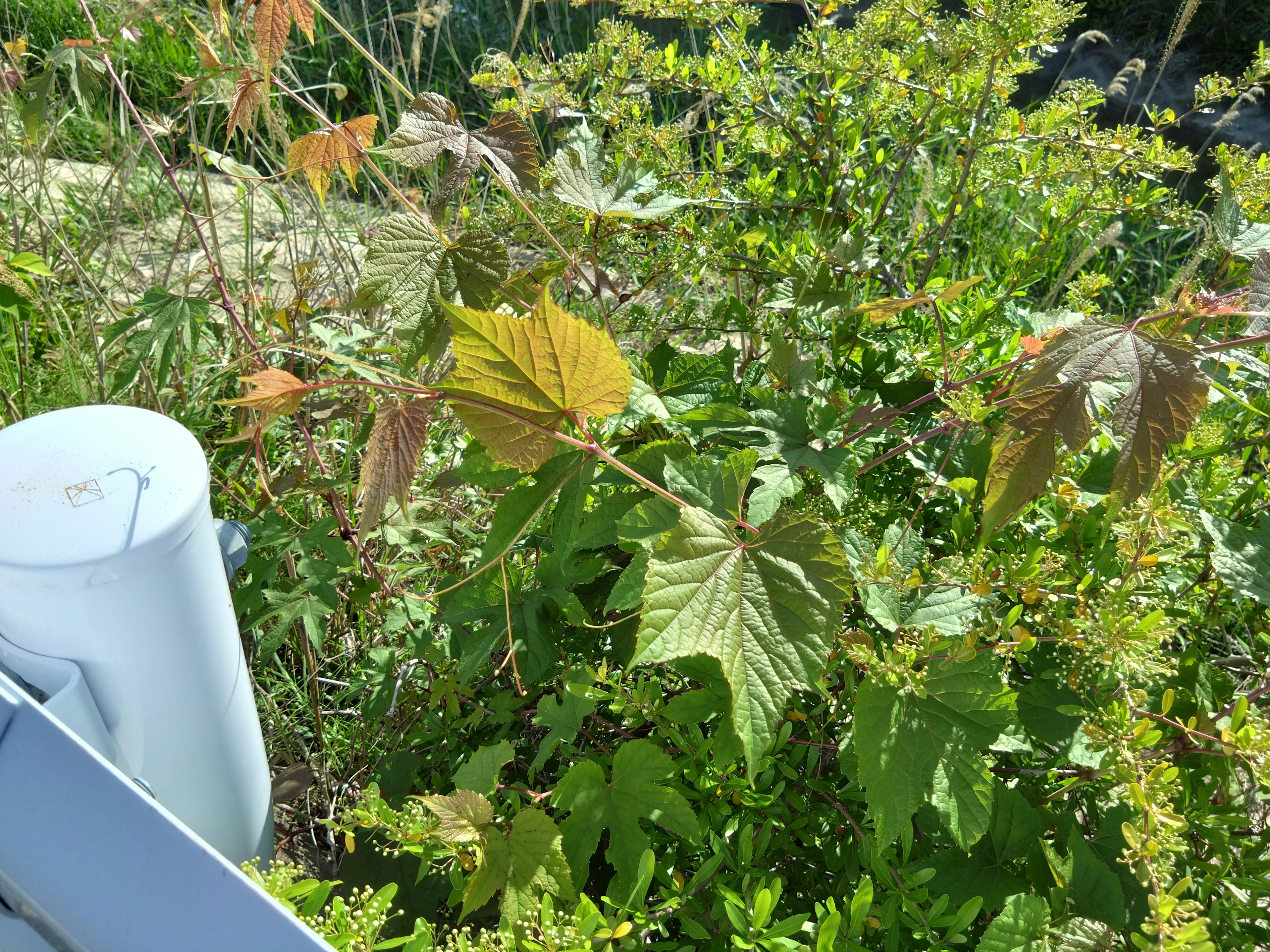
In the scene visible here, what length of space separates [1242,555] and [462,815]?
3.38ft

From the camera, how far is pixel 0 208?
2.78 metres

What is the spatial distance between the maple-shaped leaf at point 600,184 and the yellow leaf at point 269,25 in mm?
399

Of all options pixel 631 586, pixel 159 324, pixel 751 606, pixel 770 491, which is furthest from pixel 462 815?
pixel 159 324

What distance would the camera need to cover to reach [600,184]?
4.28 feet

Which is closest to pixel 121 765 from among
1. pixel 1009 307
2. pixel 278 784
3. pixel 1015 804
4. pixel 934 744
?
pixel 278 784

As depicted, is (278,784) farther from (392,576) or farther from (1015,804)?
(1015,804)

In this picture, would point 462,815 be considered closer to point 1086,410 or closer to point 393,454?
point 393,454

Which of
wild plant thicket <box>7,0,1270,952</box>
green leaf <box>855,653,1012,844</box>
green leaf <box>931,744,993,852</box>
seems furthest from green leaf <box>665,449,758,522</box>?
green leaf <box>931,744,993,852</box>

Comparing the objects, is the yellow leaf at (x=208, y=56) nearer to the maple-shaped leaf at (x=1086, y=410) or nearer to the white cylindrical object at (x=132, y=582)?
the white cylindrical object at (x=132, y=582)

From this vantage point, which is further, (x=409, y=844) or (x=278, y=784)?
(x=278, y=784)

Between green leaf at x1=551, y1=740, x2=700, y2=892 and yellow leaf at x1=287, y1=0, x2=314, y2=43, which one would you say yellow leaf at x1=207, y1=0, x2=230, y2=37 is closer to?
yellow leaf at x1=287, y1=0, x2=314, y2=43

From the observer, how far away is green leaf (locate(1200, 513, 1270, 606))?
3.49ft

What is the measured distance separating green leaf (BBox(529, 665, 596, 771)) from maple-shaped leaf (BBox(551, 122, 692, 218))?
0.66m

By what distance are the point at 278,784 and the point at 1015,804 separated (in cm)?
123
